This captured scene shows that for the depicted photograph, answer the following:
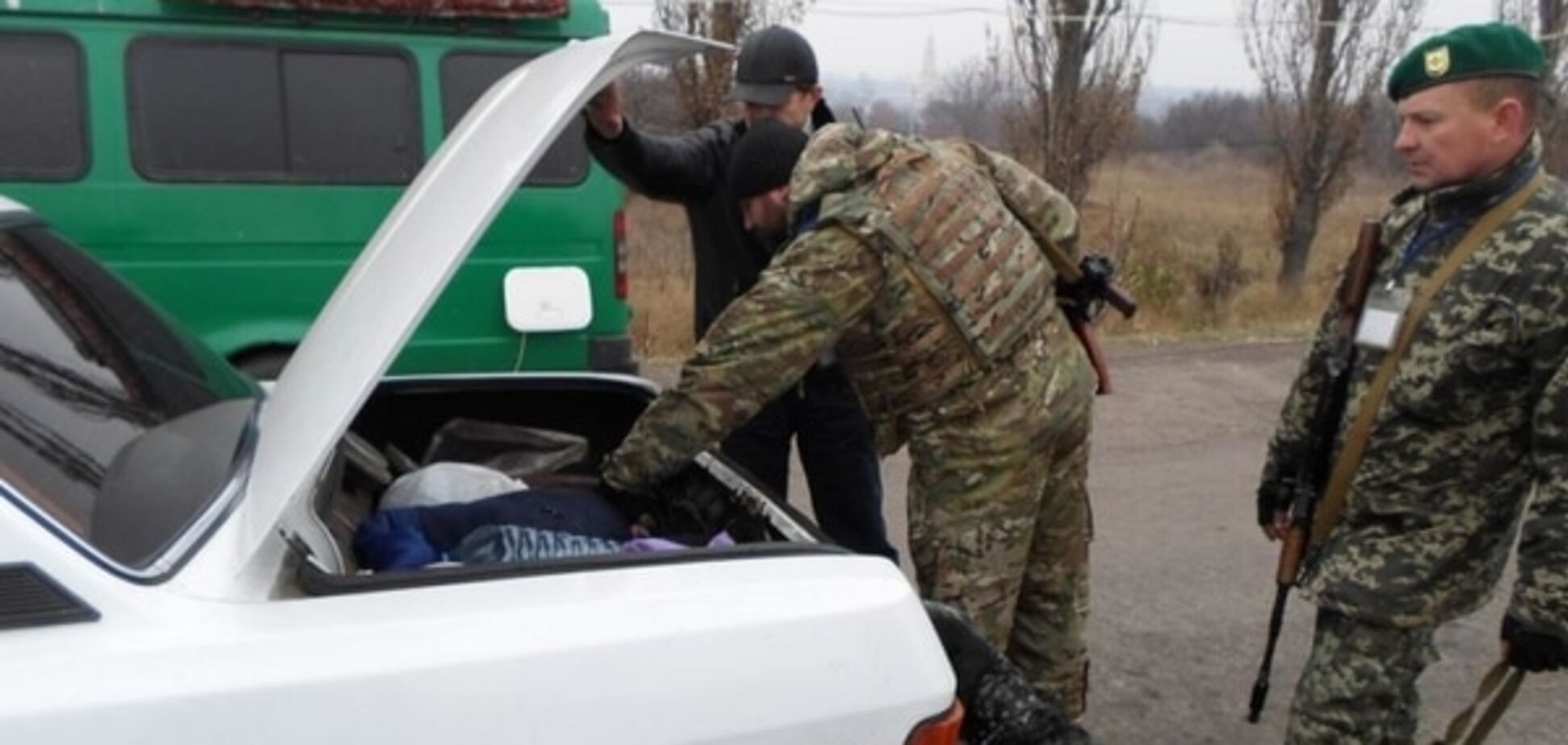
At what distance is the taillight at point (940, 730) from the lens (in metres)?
1.79

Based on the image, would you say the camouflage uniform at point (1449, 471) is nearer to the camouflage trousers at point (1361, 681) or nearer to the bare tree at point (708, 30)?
the camouflage trousers at point (1361, 681)

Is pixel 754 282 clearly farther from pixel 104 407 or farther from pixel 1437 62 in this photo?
pixel 104 407

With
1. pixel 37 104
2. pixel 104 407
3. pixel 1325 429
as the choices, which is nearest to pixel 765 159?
pixel 1325 429

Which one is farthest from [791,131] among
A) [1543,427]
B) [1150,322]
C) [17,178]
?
[1150,322]

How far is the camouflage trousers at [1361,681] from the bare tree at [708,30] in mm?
7395

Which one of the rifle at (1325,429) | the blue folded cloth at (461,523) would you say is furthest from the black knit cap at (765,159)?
the rifle at (1325,429)

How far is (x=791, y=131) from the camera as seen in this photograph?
9.39 ft

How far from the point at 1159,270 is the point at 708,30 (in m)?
4.32

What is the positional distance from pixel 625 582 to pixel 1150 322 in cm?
940

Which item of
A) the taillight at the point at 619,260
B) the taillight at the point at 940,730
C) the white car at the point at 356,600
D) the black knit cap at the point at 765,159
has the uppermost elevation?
the black knit cap at the point at 765,159

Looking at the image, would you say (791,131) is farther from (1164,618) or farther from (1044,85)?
(1044,85)

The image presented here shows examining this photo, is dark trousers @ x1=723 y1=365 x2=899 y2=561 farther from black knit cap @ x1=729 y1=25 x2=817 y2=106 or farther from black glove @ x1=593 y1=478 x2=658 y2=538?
black glove @ x1=593 y1=478 x2=658 y2=538

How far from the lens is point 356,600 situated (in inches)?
66.0

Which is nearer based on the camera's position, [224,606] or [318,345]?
[224,606]
